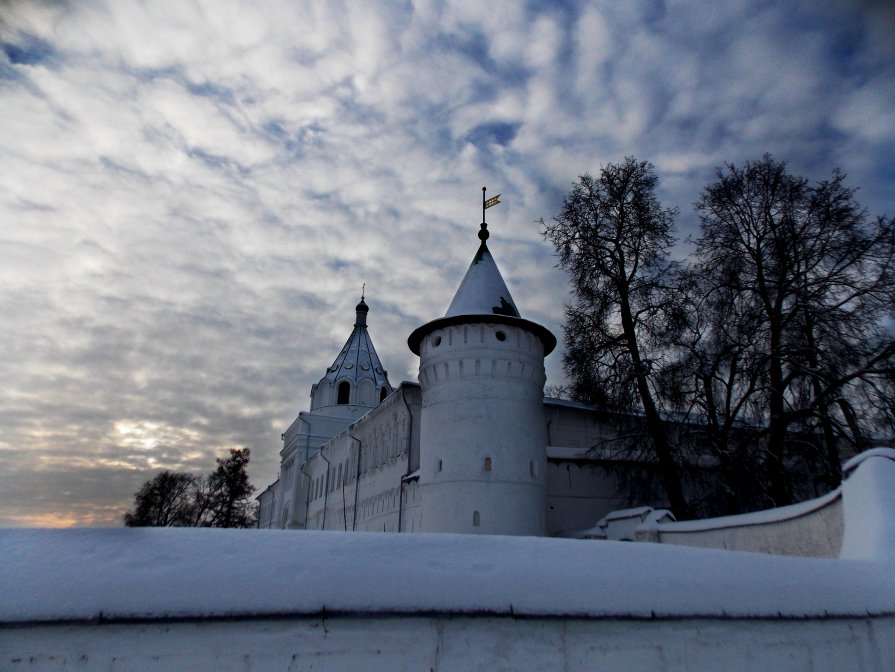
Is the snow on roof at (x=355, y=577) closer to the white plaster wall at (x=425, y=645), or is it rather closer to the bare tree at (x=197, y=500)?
the white plaster wall at (x=425, y=645)

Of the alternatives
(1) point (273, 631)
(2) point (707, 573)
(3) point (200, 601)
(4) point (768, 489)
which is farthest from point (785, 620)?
(4) point (768, 489)

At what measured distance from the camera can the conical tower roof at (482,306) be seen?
57.3 feet

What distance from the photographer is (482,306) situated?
17766 mm

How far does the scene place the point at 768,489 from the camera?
1408 cm

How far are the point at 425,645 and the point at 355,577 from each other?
1.58 feet

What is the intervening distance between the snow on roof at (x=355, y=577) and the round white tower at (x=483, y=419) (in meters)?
12.3

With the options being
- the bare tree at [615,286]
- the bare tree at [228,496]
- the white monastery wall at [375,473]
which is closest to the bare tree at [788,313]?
the bare tree at [615,286]

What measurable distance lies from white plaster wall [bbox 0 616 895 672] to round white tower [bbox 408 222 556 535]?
482 inches

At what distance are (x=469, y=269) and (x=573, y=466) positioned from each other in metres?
7.18

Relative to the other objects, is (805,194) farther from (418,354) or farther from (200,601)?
(200,601)

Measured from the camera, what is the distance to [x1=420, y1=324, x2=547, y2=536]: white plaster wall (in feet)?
52.5

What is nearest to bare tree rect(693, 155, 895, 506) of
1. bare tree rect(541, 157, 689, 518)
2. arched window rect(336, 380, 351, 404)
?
bare tree rect(541, 157, 689, 518)

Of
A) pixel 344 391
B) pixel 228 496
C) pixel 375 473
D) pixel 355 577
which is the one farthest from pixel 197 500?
pixel 355 577

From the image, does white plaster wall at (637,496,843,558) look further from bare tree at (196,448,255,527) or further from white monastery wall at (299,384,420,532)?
bare tree at (196,448,255,527)
